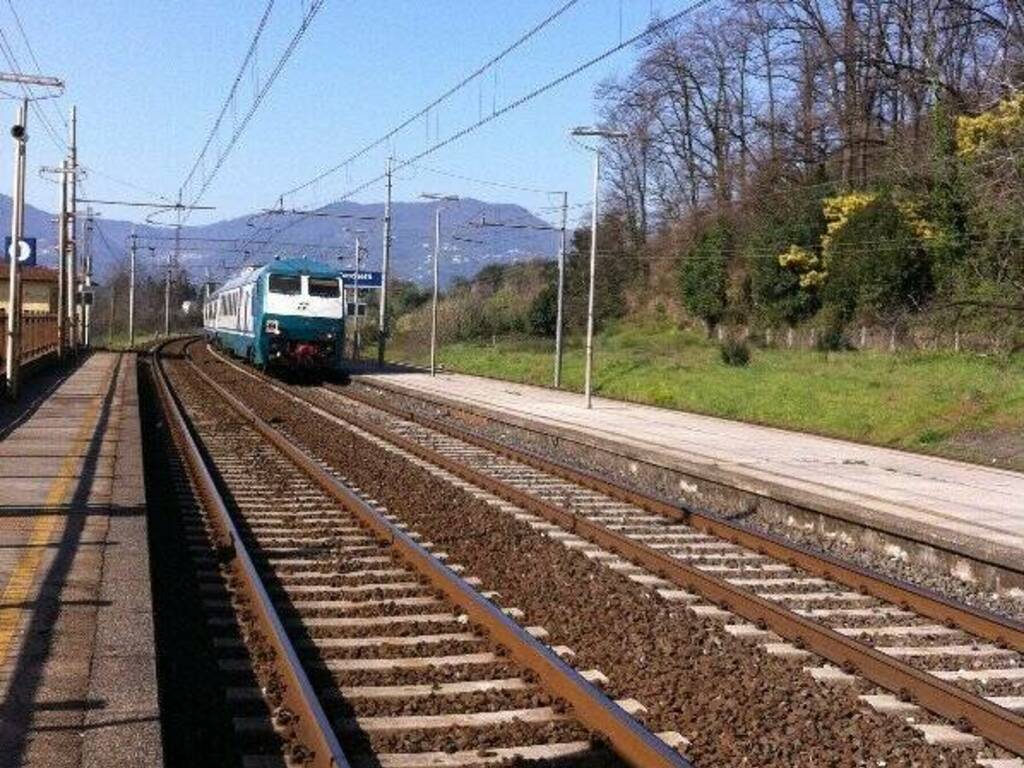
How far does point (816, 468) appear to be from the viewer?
18578 millimetres

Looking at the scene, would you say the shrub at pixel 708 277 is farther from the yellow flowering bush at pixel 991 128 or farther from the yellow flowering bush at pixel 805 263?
the yellow flowering bush at pixel 991 128

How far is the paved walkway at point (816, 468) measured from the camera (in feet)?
46.3

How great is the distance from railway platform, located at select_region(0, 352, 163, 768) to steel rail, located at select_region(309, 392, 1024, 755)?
153 inches

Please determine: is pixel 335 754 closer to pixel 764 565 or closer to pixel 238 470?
pixel 764 565

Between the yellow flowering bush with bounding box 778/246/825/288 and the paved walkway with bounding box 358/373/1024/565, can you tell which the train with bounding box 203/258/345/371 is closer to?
the paved walkway with bounding box 358/373/1024/565

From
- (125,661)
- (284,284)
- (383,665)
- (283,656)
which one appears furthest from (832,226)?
(125,661)

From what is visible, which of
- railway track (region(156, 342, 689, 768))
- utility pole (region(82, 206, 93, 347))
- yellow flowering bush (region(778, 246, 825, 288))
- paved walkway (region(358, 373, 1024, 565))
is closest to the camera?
railway track (region(156, 342, 689, 768))

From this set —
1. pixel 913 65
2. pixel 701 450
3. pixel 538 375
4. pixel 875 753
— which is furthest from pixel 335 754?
pixel 913 65

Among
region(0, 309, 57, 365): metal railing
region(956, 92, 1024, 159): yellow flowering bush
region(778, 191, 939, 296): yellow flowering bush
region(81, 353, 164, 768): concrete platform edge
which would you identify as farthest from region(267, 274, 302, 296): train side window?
region(81, 353, 164, 768): concrete platform edge

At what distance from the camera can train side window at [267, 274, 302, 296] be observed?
4103 cm

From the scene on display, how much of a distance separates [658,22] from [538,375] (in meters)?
30.2

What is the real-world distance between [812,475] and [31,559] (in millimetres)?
10196

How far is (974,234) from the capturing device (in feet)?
151

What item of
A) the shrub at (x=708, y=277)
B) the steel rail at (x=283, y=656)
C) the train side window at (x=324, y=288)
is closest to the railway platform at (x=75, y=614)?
the steel rail at (x=283, y=656)
